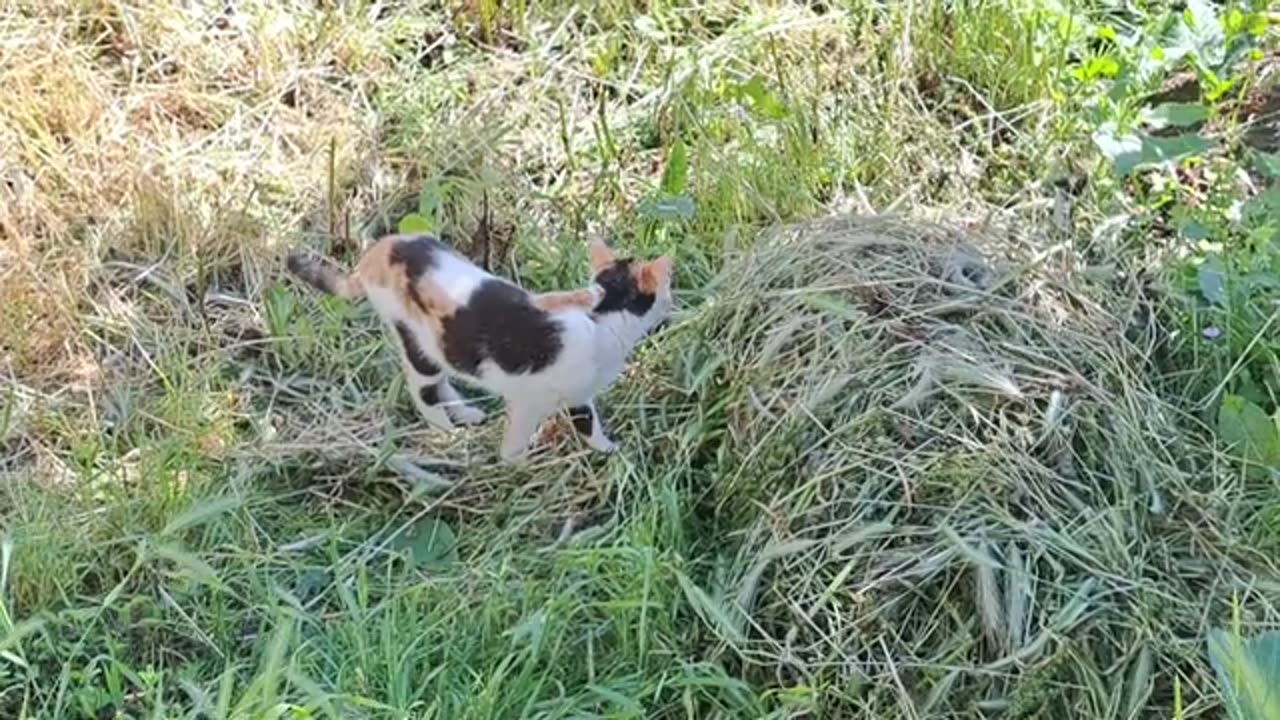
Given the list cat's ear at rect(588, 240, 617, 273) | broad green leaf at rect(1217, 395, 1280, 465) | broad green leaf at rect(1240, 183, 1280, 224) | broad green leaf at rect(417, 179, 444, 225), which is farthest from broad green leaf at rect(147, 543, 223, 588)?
broad green leaf at rect(1240, 183, 1280, 224)

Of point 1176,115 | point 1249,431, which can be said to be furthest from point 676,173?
point 1249,431

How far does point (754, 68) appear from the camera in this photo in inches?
124

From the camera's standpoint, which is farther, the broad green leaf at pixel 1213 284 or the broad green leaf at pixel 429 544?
the broad green leaf at pixel 1213 284

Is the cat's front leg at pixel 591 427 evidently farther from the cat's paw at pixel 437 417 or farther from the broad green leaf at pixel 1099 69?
the broad green leaf at pixel 1099 69

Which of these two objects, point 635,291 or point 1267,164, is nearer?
point 635,291

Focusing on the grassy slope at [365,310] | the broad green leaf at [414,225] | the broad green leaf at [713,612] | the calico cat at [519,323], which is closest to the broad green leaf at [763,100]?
the grassy slope at [365,310]

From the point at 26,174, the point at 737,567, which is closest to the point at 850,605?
the point at 737,567

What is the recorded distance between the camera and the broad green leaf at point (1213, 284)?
251 cm

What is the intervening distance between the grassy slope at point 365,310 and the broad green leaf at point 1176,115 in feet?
0.45

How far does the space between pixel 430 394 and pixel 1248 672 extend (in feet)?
4.11

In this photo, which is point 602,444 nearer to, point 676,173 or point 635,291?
point 635,291

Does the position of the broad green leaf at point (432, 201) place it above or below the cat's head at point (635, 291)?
below

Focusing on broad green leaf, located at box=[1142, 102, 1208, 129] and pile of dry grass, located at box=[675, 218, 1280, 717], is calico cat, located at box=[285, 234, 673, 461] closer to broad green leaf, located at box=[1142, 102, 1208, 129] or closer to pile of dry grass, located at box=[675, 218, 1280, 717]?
pile of dry grass, located at box=[675, 218, 1280, 717]

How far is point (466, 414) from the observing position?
250cm
